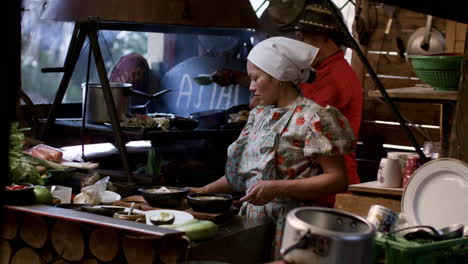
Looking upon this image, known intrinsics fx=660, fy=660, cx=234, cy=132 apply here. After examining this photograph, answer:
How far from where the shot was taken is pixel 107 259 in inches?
129

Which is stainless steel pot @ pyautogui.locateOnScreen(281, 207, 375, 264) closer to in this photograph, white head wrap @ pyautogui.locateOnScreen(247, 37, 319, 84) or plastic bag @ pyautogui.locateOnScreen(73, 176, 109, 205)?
white head wrap @ pyautogui.locateOnScreen(247, 37, 319, 84)

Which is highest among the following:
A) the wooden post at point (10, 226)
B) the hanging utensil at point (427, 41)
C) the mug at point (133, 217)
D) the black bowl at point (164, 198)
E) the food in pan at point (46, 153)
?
the hanging utensil at point (427, 41)

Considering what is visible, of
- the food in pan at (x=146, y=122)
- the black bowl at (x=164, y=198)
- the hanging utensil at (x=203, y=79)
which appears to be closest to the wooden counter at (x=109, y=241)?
the black bowl at (x=164, y=198)

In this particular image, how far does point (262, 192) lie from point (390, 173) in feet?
2.83

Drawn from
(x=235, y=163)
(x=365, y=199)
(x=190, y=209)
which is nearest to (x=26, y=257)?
(x=190, y=209)

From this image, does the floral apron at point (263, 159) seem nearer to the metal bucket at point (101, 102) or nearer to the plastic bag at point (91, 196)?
the plastic bag at point (91, 196)

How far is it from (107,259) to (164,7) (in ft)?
11.4

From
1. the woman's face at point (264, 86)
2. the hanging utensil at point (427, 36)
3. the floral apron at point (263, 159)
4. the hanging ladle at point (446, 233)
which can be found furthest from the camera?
the hanging utensil at point (427, 36)

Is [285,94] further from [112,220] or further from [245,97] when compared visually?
[245,97]

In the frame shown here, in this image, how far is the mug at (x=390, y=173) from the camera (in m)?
3.94

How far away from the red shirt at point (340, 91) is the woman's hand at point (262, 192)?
1074mm

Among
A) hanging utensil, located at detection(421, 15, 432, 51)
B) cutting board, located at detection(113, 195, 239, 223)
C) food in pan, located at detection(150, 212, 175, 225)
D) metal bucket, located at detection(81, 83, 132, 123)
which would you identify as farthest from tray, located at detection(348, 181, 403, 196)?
hanging utensil, located at detection(421, 15, 432, 51)

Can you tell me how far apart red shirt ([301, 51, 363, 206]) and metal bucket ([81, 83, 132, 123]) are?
1.92 m

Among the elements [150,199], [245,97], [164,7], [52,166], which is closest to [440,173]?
[150,199]
